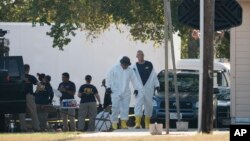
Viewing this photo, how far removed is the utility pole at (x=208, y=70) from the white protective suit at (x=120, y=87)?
18.7 ft

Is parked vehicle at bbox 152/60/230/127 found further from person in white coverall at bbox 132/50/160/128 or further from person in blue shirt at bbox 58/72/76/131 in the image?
person in blue shirt at bbox 58/72/76/131

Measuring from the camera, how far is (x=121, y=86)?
2470cm

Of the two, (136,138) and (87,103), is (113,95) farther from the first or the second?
(136,138)

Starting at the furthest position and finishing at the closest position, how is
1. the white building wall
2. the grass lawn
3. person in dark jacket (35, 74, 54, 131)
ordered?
person in dark jacket (35, 74, 54, 131) → the white building wall → the grass lawn

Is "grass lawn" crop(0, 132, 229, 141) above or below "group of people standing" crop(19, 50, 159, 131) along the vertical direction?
below

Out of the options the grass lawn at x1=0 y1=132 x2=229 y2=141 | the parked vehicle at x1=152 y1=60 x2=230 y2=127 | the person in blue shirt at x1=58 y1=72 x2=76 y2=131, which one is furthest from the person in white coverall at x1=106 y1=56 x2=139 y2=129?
the grass lawn at x1=0 y1=132 x2=229 y2=141

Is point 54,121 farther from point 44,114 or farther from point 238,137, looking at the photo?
point 238,137

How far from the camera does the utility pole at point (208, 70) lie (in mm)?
18828

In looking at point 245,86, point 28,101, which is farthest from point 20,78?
point 245,86

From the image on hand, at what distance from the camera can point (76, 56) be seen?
3061 cm

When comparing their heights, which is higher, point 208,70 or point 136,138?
point 208,70

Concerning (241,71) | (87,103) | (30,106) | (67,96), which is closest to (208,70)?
(241,71)

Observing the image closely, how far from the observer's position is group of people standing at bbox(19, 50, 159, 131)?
24.5 meters

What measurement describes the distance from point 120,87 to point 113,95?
10.2 inches
